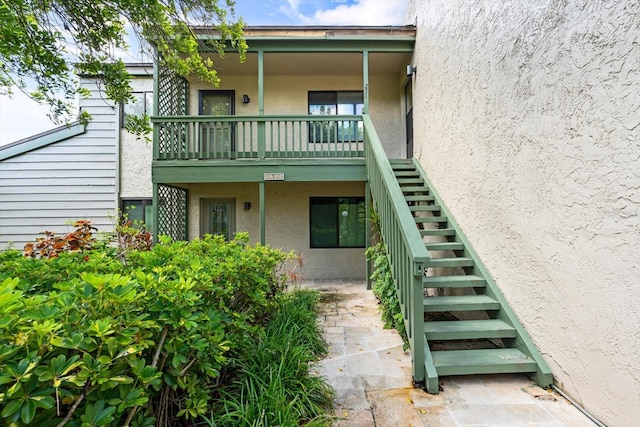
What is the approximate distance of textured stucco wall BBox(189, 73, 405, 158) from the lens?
775cm

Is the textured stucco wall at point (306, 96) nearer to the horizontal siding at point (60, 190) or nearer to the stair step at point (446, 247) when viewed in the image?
the horizontal siding at point (60, 190)

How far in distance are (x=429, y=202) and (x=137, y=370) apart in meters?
4.73

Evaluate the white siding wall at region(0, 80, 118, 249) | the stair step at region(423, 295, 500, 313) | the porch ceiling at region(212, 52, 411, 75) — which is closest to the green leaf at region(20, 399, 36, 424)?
the stair step at region(423, 295, 500, 313)

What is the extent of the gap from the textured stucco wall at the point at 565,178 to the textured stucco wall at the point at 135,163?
290 inches

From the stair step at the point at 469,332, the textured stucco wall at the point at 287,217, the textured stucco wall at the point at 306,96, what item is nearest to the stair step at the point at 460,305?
the stair step at the point at 469,332

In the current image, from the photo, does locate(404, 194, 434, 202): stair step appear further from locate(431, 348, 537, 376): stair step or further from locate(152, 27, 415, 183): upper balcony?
locate(431, 348, 537, 376): stair step

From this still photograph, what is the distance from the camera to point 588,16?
85.6 inches

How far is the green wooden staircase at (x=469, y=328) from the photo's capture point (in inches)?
104

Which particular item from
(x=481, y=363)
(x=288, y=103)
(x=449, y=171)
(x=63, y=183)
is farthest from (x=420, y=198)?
(x=63, y=183)

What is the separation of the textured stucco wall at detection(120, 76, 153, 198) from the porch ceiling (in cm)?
223

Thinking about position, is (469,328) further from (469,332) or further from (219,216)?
(219,216)

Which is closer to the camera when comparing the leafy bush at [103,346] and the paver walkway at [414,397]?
the leafy bush at [103,346]

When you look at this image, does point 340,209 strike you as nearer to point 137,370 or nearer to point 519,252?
point 519,252

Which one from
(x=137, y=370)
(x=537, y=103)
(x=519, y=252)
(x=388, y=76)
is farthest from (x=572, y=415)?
(x=388, y=76)
